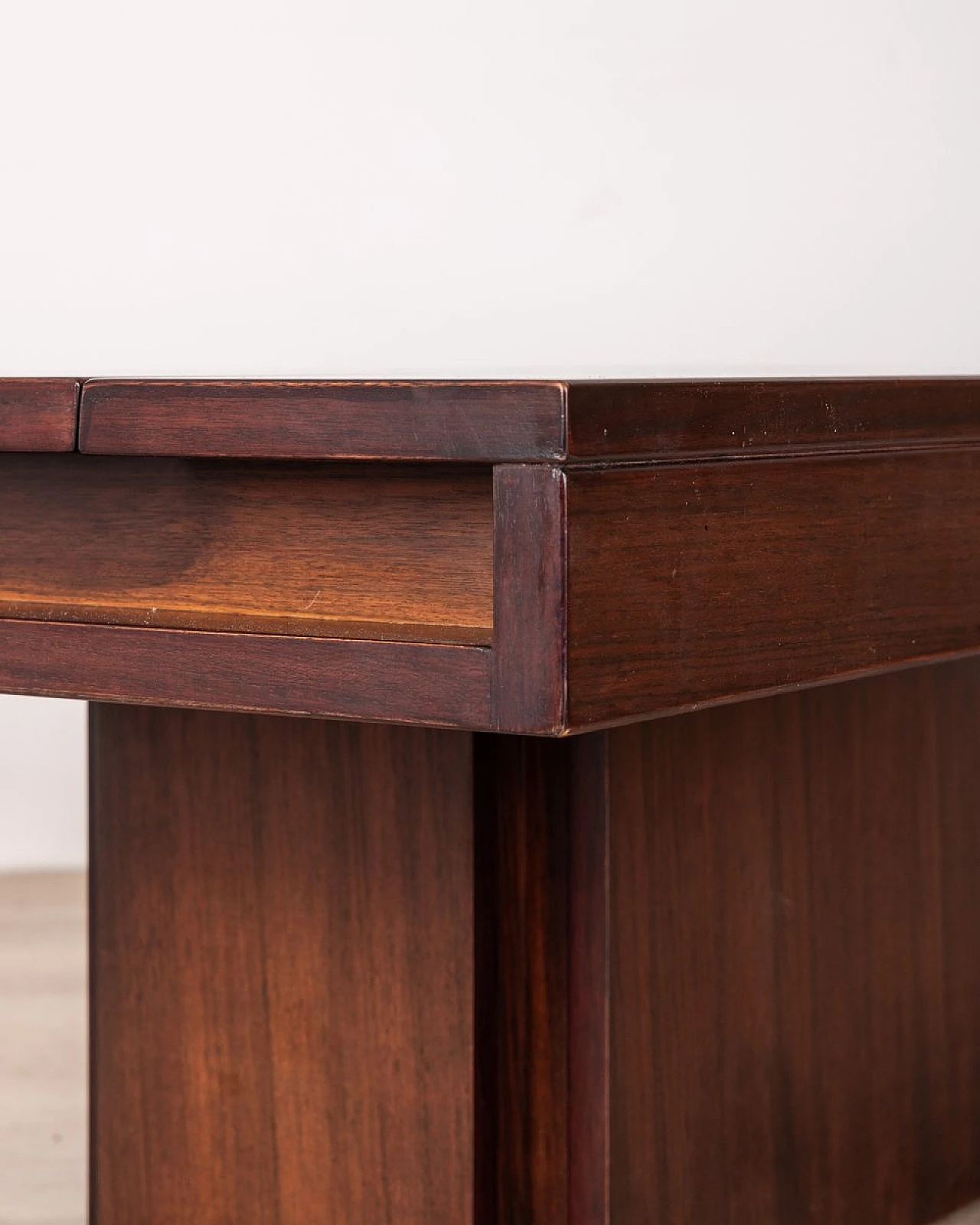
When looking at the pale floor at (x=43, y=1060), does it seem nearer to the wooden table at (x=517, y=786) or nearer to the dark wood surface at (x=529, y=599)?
the wooden table at (x=517, y=786)

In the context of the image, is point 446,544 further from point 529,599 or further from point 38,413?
point 38,413

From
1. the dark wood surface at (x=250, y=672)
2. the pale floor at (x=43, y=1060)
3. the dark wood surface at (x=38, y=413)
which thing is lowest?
the pale floor at (x=43, y=1060)

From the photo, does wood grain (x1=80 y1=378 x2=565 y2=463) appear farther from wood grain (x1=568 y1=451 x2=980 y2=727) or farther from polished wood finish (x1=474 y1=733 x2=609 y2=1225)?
polished wood finish (x1=474 y1=733 x2=609 y2=1225)

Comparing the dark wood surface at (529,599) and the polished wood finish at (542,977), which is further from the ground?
the dark wood surface at (529,599)

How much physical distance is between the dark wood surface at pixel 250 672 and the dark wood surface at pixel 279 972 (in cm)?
24

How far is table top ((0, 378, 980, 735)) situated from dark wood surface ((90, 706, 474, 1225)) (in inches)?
9.3

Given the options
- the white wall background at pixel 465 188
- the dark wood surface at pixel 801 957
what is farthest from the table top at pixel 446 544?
the white wall background at pixel 465 188

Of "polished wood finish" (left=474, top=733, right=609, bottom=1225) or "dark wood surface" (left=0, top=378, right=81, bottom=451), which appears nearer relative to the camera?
"dark wood surface" (left=0, top=378, right=81, bottom=451)

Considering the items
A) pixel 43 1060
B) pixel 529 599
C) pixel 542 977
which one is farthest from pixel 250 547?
pixel 43 1060

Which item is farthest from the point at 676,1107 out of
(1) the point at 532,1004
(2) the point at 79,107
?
(2) the point at 79,107

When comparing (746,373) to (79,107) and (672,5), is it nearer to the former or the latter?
(672,5)

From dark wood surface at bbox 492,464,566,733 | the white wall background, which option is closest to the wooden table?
dark wood surface at bbox 492,464,566,733

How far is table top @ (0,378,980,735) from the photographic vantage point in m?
0.90

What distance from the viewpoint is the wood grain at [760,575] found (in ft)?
3.01
